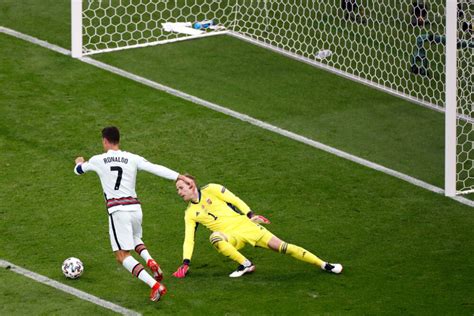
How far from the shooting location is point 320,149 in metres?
18.4

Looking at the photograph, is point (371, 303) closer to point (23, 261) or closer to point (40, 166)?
point (23, 261)

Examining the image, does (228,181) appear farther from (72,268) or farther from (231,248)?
(72,268)

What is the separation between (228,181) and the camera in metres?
17.3

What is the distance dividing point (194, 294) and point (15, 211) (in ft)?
10.8

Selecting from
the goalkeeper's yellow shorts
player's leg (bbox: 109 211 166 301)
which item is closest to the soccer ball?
player's leg (bbox: 109 211 166 301)

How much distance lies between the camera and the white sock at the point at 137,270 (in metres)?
13.7

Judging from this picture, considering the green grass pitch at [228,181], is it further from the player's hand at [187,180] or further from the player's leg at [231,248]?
the player's hand at [187,180]

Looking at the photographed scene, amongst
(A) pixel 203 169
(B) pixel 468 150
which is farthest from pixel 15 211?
(B) pixel 468 150

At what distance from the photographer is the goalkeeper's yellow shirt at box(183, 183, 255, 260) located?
14516 millimetres

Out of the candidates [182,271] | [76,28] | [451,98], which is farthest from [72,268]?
[76,28]

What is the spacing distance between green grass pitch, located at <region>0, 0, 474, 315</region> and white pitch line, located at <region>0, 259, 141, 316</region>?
106 mm

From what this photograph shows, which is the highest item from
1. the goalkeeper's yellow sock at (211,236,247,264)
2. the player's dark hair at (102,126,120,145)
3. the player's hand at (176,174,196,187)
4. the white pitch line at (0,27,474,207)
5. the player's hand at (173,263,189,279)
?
the player's dark hair at (102,126,120,145)

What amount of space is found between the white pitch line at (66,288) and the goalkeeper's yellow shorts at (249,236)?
1577 mm

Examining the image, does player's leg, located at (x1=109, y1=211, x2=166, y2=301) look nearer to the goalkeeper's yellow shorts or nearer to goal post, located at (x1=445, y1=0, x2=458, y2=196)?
the goalkeeper's yellow shorts
